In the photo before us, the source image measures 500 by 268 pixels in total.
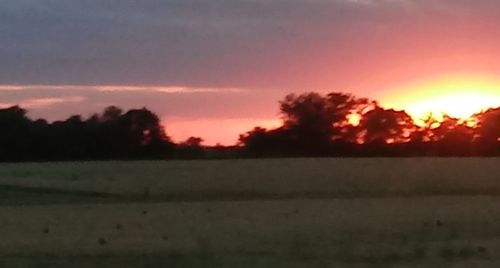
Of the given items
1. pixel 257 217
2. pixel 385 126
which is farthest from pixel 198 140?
pixel 257 217

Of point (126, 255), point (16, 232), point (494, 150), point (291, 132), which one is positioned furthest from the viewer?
point (291, 132)

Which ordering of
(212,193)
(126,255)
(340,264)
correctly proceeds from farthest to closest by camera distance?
(212,193) → (126,255) → (340,264)

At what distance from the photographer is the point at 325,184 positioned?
133 ft

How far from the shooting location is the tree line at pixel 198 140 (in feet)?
216

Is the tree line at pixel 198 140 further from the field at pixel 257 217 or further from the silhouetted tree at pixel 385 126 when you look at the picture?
the field at pixel 257 217

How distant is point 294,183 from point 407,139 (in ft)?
99.2

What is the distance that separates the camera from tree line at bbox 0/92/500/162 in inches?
2591

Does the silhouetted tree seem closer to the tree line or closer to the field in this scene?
the tree line

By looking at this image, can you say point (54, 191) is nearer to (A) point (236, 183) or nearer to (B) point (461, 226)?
(A) point (236, 183)

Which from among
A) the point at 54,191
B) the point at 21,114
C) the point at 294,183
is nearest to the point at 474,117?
the point at 21,114

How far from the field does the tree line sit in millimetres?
17051

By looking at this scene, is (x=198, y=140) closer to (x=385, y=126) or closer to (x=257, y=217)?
(x=385, y=126)

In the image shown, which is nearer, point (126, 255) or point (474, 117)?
point (126, 255)

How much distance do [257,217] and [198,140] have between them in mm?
43281
